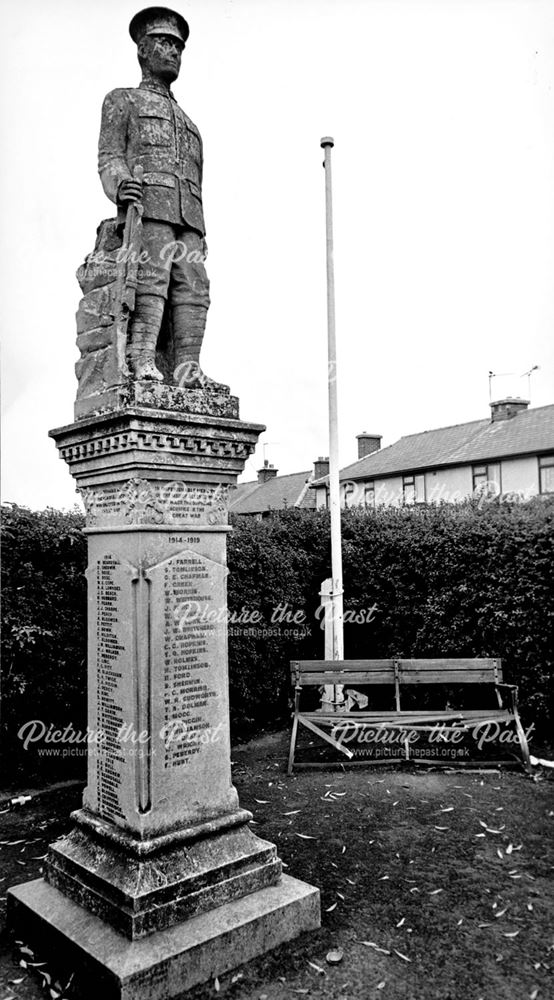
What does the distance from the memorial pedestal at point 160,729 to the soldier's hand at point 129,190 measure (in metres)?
1.21

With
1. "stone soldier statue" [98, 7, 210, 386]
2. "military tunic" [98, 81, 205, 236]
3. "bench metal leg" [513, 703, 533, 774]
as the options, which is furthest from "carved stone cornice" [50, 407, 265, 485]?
"bench metal leg" [513, 703, 533, 774]

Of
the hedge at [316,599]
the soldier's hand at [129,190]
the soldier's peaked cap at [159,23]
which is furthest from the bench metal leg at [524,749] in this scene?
the soldier's peaked cap at [159,23]

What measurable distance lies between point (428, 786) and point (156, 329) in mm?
4840

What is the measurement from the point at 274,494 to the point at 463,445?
34.0 ft

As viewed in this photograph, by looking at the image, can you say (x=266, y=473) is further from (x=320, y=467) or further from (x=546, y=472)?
(x=546, y=472)

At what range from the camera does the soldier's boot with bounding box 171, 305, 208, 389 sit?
174 inches

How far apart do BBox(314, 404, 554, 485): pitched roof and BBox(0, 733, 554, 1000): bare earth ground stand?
19.0m

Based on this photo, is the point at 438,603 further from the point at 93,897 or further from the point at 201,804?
the point at 93,897

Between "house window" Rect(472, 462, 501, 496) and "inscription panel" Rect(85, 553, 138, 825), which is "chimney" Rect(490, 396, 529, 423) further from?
"inscription panel" Rect(85, 553, 138, 825)

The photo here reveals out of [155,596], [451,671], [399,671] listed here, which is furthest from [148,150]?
[451,671]

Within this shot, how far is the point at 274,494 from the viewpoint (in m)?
35.3

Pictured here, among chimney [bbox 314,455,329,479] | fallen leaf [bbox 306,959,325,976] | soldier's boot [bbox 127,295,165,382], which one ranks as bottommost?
fallen leaf [bbox 306,959,325,976]

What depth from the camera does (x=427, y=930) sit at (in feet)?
13.1

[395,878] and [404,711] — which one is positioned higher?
[404,711]
